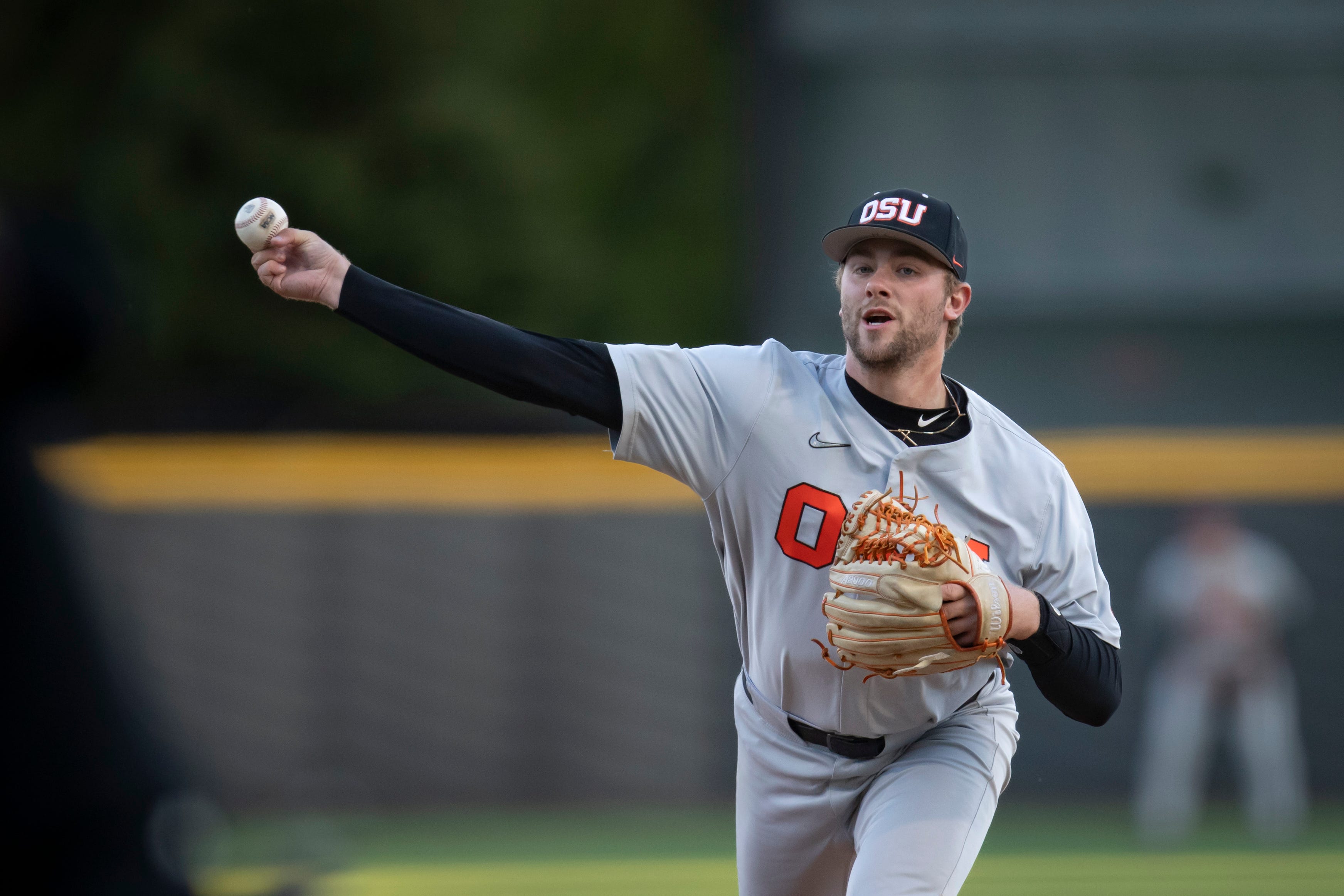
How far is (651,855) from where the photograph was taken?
24.1 ft

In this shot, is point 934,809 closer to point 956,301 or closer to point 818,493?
point 818,493

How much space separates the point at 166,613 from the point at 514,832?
229 centimetres

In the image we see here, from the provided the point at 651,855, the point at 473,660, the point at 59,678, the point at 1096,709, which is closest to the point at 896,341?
the point at 1096,709

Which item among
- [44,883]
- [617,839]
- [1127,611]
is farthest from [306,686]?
[44,883]

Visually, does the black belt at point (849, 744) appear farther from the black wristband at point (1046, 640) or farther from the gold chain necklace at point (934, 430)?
the gold chain necklace at point (934, 430)

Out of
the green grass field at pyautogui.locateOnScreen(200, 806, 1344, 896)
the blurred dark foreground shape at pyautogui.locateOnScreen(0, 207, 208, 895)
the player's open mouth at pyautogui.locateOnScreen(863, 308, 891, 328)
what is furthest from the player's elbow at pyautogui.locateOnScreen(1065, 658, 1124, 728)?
the green grass field at pyautogui.locateOnScreen(200, 806, 1344, 896)

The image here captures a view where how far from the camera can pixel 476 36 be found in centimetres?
1430

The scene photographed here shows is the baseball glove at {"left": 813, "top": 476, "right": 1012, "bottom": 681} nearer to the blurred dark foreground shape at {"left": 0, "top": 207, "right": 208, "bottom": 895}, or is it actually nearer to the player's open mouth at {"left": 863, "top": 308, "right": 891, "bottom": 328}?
the player's open mouth at {"left": 863, "top": 308, "right": 891, "bottom": 328}

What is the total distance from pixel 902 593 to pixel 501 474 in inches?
230

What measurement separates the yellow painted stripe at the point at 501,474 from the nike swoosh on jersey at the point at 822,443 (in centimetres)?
541

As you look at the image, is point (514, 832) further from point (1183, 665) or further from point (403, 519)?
point (1183, 665)

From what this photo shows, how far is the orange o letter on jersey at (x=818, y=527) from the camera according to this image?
3.11 metres

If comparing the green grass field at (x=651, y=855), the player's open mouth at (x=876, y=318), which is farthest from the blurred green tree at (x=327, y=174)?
the player's open mouth at (x=876, y=318)

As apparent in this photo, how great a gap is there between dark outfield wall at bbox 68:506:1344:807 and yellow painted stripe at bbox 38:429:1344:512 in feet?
0.36
